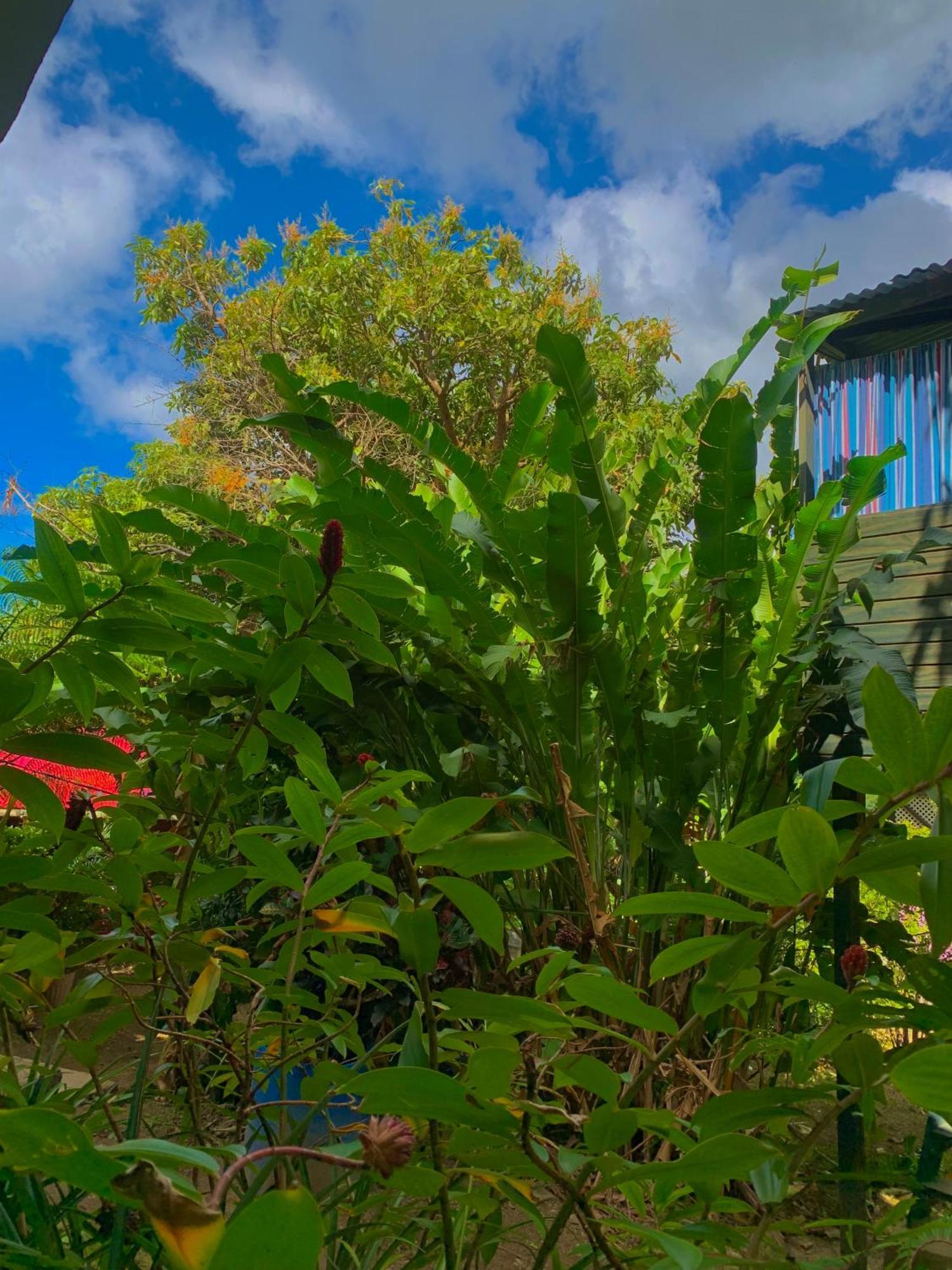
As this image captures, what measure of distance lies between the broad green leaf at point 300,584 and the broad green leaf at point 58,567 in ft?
0.32

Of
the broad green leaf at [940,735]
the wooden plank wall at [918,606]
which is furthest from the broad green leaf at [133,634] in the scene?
the wooden plank wall at [918,606]

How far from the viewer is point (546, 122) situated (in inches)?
1339

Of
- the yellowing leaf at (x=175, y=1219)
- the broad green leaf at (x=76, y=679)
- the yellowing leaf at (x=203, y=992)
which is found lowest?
the yellowing leaf at (x=203, y=992)

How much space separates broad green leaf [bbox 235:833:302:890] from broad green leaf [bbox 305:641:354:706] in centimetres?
9

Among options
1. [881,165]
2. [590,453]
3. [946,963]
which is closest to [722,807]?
[590,453]

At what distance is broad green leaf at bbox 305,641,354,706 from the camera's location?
47 cm

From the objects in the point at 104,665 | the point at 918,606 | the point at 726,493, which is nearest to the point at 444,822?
the point at 104,665

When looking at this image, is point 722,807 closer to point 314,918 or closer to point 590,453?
point 590,453

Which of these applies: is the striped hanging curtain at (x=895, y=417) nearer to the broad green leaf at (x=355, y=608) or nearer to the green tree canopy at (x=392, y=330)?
the broad green leaf at (x=355, y=608)

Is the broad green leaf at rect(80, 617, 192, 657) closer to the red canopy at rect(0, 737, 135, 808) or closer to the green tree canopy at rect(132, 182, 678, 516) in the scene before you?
the red canopy at rect(0, 737, 135, 808)

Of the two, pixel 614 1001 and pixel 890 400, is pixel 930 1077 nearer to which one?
pixel 614 1001

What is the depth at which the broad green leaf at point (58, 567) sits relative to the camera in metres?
0.42

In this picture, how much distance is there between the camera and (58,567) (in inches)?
16.8

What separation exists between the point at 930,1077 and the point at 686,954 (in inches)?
3.8
